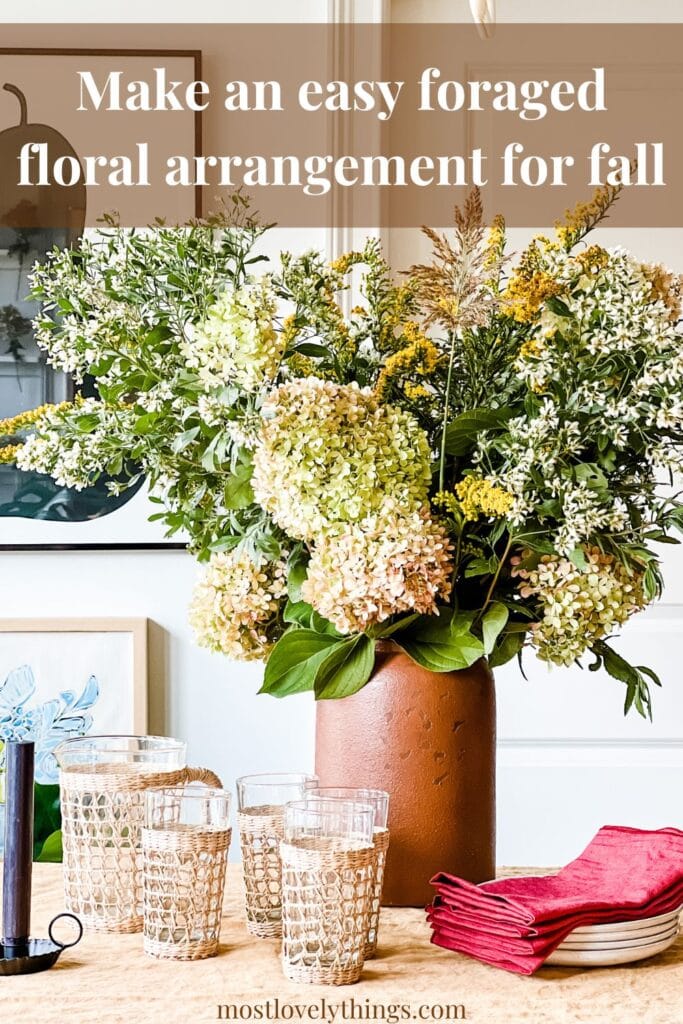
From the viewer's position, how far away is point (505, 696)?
2.09 metres

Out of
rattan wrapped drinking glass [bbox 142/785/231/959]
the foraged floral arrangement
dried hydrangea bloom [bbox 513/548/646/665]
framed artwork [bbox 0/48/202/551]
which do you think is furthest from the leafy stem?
framed artwork [bbox 0/48/202/551]

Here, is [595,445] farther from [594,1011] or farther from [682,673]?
[682,673]

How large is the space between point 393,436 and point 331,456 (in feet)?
0.19

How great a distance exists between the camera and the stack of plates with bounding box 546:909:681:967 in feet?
2.83

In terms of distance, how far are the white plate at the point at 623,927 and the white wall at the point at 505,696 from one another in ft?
3.74

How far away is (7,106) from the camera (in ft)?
6.53

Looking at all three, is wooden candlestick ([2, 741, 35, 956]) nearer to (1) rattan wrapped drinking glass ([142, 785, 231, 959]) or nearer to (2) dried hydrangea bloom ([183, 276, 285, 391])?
(1) rattan wrapped drinking glass ([142, 785, 231, 959])

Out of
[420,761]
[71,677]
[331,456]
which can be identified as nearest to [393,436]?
[331,456]

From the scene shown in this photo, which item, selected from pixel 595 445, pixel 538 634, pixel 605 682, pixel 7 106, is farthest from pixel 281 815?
pixel 7 106

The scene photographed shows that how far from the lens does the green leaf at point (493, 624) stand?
0.98 meters

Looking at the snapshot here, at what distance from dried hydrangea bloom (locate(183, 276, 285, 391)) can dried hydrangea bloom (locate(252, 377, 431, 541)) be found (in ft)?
0.11

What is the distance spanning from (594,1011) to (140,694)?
1.27 metres

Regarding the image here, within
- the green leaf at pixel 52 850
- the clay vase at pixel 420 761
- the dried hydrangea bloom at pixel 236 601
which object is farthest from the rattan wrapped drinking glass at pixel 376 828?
the green leaf at pixel 52 850

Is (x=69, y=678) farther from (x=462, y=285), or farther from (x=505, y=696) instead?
(x=462, y=285)
